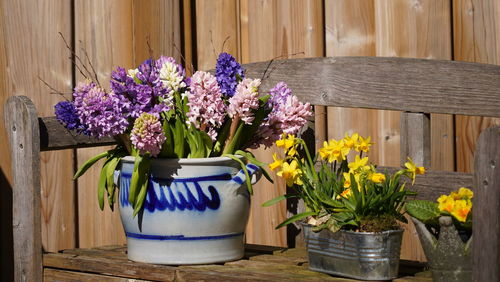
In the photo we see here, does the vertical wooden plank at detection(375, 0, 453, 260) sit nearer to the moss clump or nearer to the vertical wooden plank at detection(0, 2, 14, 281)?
the moss clump

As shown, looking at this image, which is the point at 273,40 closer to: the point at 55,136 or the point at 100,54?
the point at 100,54

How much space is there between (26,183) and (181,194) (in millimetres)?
460

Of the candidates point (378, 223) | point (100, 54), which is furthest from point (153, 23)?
point (378, 223)

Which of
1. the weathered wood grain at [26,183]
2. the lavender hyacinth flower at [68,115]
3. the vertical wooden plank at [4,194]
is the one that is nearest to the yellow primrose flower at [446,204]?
the lavender hyacinth flower at [68,115]

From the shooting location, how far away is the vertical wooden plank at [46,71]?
2.93 m

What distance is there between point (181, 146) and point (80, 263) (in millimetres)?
400

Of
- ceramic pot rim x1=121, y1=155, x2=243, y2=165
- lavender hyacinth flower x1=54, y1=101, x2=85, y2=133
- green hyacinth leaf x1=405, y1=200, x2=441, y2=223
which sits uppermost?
lavender hyacinth flower x1=54, y1=101, x2=85, y2=133

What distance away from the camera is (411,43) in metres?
2.55

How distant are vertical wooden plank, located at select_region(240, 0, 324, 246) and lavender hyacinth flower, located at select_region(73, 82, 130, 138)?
0.72 m

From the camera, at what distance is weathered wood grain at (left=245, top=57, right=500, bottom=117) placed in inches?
90.4

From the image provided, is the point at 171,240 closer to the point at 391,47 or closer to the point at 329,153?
the point at 329,153

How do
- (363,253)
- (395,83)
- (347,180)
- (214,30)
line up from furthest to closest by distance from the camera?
(214,30) < (395,83) < (347,180) < (363,253)

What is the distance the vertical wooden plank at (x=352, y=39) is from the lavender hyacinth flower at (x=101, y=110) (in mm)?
760

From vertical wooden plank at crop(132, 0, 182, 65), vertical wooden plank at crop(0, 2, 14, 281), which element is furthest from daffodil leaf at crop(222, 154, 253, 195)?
vertical wooden plank at crop(0, 2, 14, 281)
